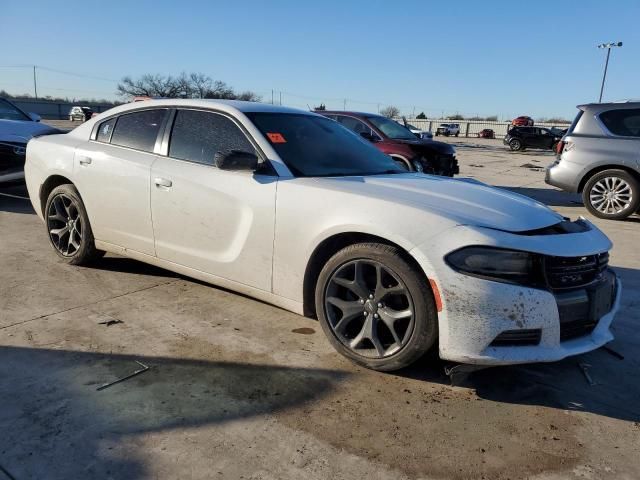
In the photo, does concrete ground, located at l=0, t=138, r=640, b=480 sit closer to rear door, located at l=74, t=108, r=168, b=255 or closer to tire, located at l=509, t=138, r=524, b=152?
rear door, located at l=74, t=108, r=168, b=255

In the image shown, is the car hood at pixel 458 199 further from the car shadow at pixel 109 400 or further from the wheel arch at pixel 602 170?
the wheel arch at pixel 602 170

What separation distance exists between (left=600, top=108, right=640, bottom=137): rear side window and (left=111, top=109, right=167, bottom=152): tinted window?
6891mm

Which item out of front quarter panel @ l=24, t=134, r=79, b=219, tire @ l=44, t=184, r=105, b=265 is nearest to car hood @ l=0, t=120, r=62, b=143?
front quarter panel @ l=24, t=134, r=79, b=219

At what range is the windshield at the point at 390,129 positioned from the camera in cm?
995

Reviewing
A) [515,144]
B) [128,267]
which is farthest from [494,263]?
[515,144]

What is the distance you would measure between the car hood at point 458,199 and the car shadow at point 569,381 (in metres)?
0.84

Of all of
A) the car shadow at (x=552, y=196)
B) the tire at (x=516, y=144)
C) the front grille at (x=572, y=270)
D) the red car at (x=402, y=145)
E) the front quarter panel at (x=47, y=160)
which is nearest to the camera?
the front grille at (x=572, y=270)

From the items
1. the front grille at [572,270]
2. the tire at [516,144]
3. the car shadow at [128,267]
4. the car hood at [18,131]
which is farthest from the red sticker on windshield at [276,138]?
the tire at [516,144]

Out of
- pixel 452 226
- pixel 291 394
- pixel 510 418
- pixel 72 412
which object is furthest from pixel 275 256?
pixel 510 418

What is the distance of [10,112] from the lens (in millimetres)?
8688

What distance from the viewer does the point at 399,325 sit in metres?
2.84

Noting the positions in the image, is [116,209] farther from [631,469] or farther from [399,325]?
[631,469]

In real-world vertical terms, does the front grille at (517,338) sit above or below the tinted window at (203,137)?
below

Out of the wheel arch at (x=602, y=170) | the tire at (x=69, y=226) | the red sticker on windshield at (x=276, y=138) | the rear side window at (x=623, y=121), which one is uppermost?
the rear side window at (x=623, y=121)
